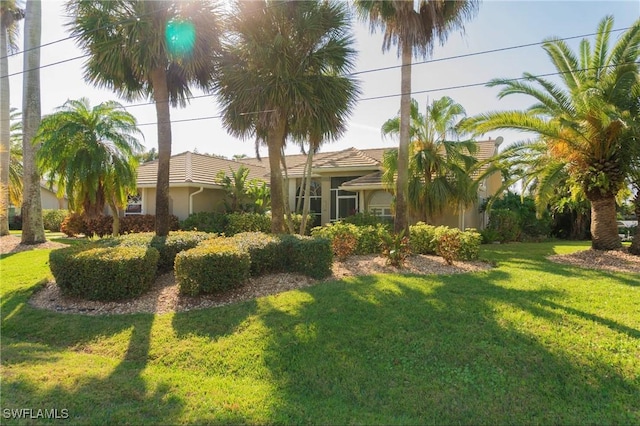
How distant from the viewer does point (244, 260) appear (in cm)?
752

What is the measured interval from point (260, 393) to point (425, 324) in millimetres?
2667

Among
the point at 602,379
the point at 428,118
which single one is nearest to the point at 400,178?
the point at 428,118

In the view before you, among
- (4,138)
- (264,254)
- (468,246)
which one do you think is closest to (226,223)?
(264,254)

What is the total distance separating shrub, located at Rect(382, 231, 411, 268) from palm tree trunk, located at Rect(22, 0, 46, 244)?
13169mm

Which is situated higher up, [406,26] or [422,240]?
[406,26]

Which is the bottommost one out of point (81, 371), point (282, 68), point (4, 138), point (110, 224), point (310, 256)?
point (81, 371)

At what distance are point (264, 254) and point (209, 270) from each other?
161cm

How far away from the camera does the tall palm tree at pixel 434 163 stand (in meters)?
15.0

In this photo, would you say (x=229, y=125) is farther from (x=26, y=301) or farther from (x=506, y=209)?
(x=506, y=209)

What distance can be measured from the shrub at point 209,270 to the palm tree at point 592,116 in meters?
9.13

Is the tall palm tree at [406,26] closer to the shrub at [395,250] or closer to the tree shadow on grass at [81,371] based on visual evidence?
the shrub at [395,250]

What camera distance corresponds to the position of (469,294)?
22.8ft

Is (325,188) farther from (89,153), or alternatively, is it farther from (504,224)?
(89,153)

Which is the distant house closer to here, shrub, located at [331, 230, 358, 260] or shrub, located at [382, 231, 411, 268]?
shrub, located at [331, 230, 358, 260]
